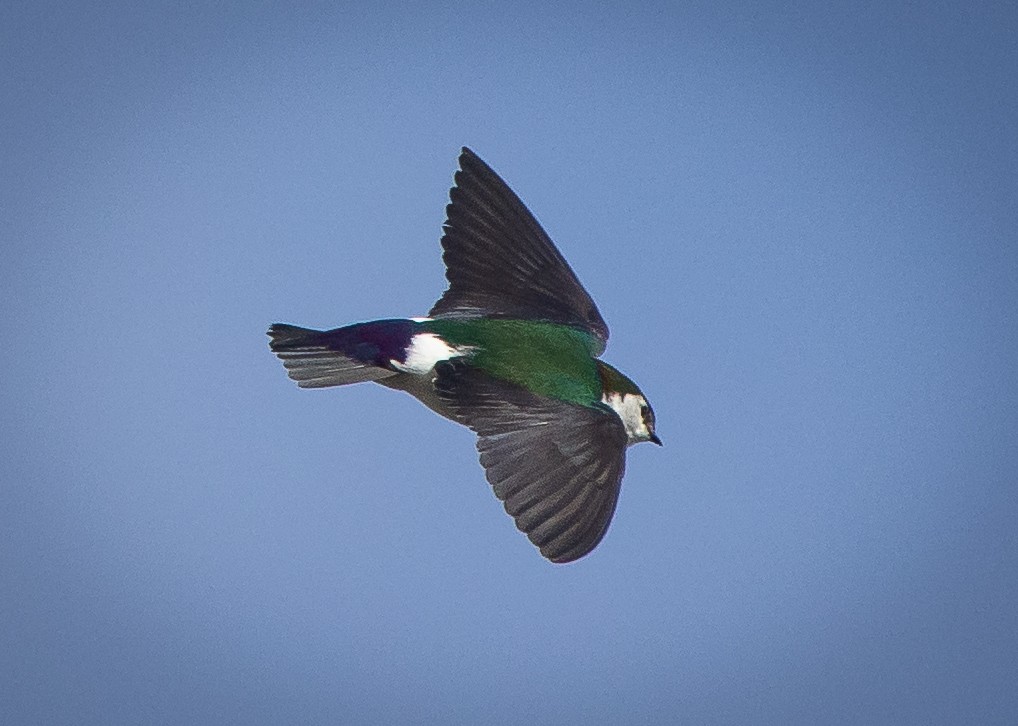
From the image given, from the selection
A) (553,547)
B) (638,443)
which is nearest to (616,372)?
(638,443)

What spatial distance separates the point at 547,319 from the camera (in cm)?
100

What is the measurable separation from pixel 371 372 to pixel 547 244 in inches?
9.2

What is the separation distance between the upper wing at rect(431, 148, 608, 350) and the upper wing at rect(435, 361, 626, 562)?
0.54 feet

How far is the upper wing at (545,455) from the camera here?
716mm

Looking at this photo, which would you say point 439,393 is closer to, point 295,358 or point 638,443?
point 295,358

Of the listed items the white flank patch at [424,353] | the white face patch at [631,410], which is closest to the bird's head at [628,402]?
the white face patch at [631,410]

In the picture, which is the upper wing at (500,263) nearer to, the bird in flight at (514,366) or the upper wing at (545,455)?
the bird in flight at (514,366)

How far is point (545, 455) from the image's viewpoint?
775 mm

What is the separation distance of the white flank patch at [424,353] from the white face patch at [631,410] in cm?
13

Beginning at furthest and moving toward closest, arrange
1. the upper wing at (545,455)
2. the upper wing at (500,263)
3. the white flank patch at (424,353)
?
1. the upper wing at (500,263)
2. the white flank patch at (424,353)
3. the upper wing at (545,455)

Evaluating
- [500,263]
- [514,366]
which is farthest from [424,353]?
[500,263]

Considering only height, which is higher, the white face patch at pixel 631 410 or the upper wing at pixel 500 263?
the upper wing at pixel 500 263

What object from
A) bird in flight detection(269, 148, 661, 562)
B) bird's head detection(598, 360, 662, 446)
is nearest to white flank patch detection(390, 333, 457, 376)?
bird in flight detection(269, 148, 661, 562)

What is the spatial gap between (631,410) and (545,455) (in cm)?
18
